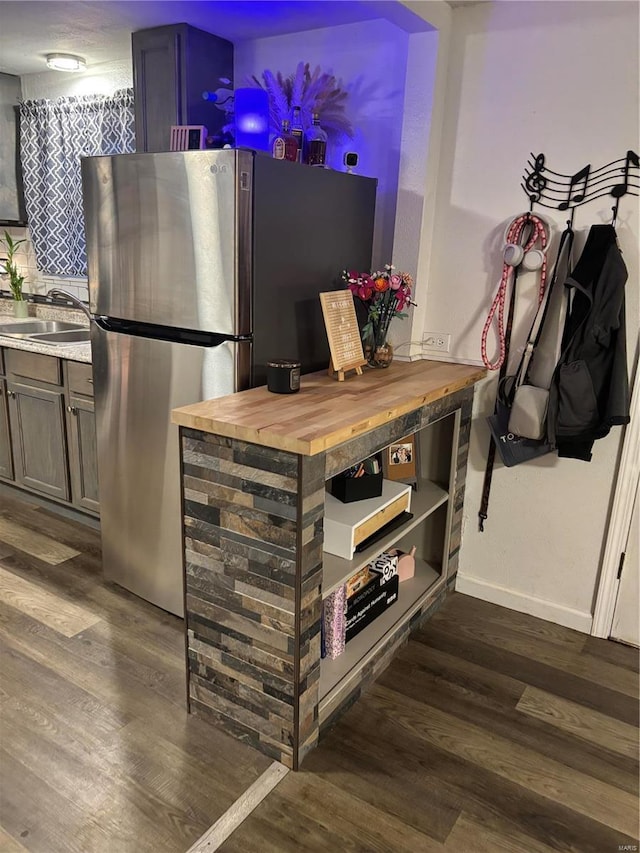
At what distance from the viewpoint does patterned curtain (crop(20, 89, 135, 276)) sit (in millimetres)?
3475

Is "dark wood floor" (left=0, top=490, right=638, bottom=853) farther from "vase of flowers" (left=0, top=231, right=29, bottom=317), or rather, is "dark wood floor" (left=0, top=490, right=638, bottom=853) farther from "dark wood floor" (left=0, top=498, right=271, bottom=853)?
"vase of flowers" (left=0, top=231, right=29, bottom=317)

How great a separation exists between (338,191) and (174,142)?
0.83m

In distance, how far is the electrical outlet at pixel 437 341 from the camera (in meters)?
2.67

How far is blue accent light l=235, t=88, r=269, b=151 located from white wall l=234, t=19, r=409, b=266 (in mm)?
317

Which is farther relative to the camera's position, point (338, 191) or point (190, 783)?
point (338, 191)

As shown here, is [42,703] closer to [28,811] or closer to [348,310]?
[28,811]

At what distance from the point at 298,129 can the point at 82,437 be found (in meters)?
1.74

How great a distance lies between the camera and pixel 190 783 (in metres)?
1.76

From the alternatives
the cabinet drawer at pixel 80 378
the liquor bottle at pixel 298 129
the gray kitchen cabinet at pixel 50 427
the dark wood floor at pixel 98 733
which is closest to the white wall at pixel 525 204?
the liquor bottle at pixel 298 129

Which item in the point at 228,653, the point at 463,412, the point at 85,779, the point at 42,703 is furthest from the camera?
the point at 463,412

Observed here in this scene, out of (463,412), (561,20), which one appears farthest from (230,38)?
(463,412)

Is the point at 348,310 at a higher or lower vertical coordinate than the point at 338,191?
lower

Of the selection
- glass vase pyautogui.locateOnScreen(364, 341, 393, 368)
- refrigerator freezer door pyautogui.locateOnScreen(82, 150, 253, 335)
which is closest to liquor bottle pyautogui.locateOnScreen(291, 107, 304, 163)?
refrigerator freezer door pyautogui.locateOnScreen(82, 150, 253, 335)

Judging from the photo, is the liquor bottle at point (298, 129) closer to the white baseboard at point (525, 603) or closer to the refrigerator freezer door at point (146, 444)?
the refrigerator freezer door at point (146, 444)
